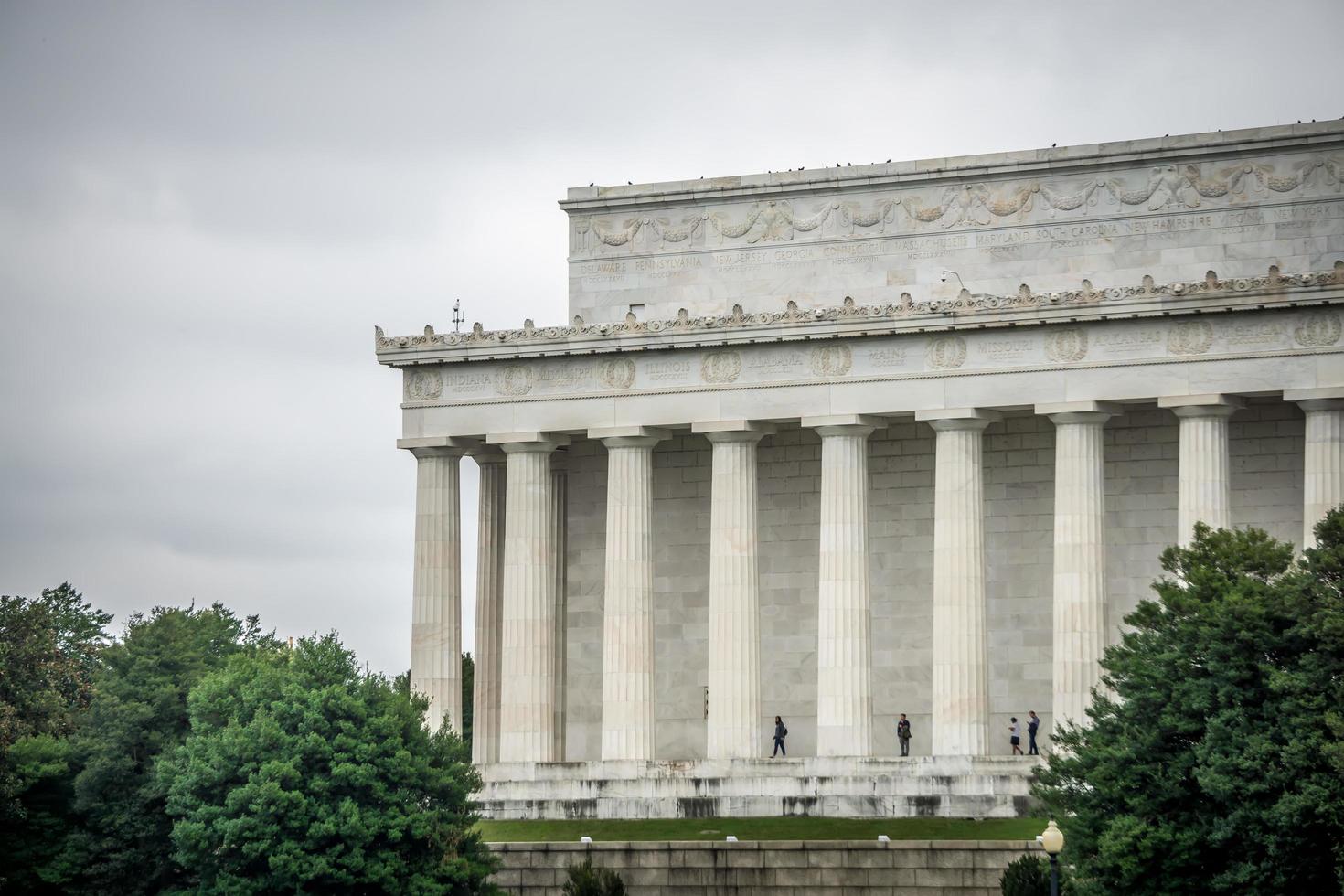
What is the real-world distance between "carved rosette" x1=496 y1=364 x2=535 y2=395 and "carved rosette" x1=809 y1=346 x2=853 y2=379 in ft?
40.9

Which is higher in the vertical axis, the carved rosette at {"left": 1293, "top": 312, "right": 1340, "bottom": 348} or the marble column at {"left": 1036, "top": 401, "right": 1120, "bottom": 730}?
the carved rosette at {"left": 1293, "top": 312, "right": 1340, "bottom": 348}

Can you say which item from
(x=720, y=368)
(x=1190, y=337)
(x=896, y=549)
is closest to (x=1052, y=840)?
(x=1190, y=337)

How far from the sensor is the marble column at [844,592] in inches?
3706

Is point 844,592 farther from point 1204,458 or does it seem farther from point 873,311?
point 1204,458

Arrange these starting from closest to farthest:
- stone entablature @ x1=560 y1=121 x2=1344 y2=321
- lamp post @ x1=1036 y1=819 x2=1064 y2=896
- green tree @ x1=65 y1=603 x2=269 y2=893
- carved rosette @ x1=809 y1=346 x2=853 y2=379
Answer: lamp post @ x1=1036 y1=819 x2=1064 y2=896
green tree @ x1=65 y1=603 x2=269 y2=893
carved rosette @ x1=809 y1=346 x2=853 y2=379
stone entablature @ x1=560 y1=121 x2=1344 y2=321

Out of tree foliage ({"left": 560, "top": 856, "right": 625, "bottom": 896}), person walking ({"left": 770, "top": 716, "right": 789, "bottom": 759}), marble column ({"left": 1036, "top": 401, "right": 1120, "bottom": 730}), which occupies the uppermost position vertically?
marble column ({"left": 1036, "top": 401, "right": 1120, "bottom": 730})

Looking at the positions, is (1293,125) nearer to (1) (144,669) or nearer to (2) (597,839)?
(2) (597,839)

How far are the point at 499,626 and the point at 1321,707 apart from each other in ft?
157

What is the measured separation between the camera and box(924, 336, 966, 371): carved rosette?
94.0m

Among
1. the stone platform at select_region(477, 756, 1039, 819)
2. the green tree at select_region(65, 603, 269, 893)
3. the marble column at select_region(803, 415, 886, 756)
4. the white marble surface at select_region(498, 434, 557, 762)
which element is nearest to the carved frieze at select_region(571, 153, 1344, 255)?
the marble column at select_region(803, 415, 886, 756)

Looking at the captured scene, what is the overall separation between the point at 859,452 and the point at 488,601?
19.6m

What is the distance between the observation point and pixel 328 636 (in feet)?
268

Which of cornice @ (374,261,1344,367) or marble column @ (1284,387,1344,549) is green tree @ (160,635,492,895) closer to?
cornice @ (374,261,1344,367)

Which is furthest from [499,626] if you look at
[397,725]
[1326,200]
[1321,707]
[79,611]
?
[1321,707]
